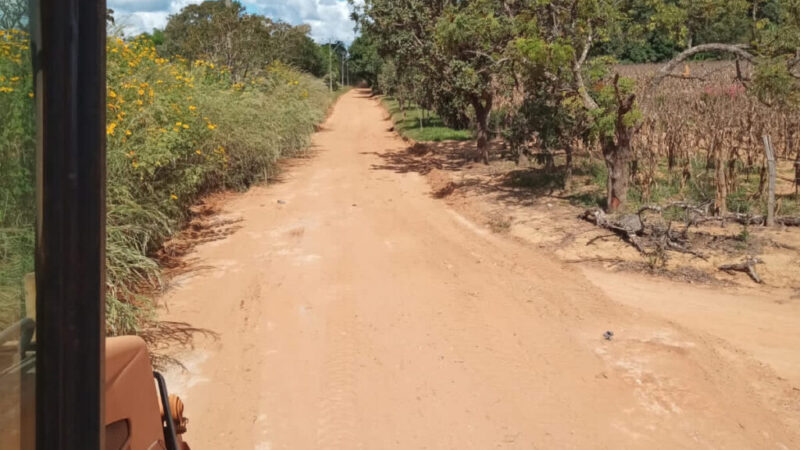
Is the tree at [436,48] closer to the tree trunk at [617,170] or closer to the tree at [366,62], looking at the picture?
the tree trunk at [617,170]

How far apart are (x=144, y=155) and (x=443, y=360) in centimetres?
430

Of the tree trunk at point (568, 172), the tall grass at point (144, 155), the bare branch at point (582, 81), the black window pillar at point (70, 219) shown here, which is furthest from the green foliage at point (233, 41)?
the black window pillar at point (70, 219)

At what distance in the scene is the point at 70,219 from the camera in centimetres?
121

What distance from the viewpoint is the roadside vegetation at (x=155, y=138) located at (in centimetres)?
132

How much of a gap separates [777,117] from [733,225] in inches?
259

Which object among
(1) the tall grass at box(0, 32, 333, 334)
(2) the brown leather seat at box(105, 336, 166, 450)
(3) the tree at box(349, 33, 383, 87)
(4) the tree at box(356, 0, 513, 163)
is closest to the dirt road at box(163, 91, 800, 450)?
(1) the tall grass at box(0, 32, 333, 334)

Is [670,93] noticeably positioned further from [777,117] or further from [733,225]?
[733,225]

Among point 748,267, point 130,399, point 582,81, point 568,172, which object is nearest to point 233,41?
point 568,172

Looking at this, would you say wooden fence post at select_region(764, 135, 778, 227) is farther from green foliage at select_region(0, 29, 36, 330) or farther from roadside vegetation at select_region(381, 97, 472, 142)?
roadside vegetation at select_region(381, 97, 472, 142)

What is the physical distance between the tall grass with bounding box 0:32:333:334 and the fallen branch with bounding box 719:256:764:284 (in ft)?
20.9

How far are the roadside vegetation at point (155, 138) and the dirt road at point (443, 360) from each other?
0.82 meters

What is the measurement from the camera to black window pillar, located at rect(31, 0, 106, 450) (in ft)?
3.95

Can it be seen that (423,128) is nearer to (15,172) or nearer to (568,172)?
(568,172)

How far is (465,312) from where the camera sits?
7.10 metres
